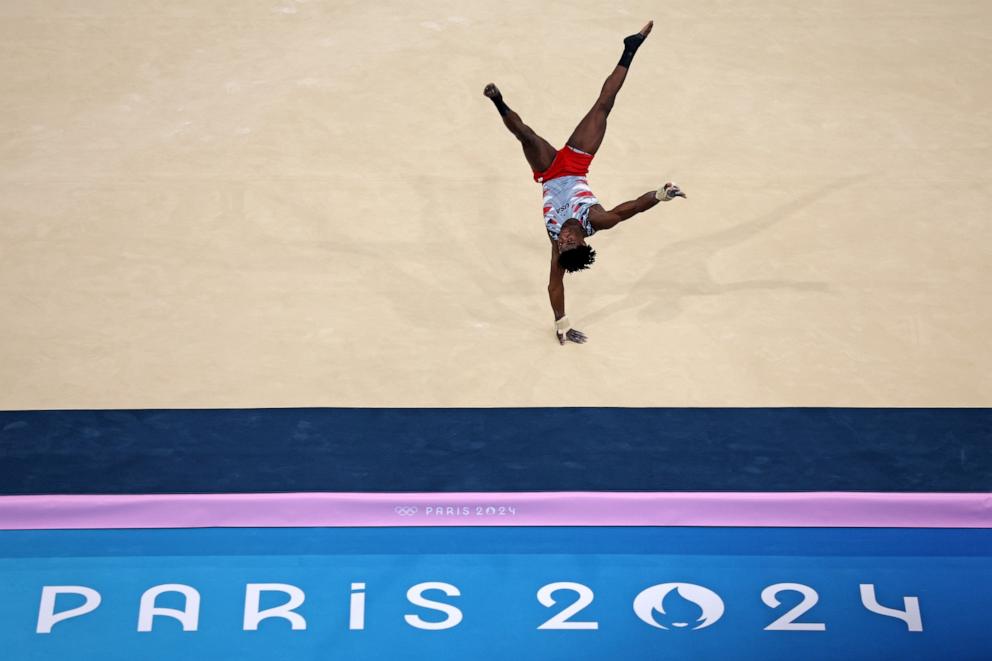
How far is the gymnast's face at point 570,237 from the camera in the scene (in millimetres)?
7035

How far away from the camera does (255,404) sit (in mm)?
7141

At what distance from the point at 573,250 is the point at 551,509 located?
59.8 inches

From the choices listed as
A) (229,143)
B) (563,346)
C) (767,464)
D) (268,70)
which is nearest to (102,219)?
(229,143)

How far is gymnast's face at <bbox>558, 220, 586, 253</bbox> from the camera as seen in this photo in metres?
7.04

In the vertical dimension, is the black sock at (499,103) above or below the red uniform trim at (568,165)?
above

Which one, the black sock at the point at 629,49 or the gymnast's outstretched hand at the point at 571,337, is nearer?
the gymnast's outstretched hand at the point at 571,337

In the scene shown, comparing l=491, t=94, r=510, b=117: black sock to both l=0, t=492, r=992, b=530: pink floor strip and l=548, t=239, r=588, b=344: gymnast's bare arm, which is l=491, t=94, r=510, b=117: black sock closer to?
l=548, t=239, r=588, b=344: gymnast's bare arm

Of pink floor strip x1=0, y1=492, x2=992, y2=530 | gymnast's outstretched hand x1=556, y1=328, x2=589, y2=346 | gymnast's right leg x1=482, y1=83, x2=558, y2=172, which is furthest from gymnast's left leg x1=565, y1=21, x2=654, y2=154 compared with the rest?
pink floor strip x1=0, y1=492, x2=992, y2=530

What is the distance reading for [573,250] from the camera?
7027 mm

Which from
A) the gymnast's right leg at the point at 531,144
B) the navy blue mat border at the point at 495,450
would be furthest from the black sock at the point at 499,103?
the navy blue mat border at the point at 495,450

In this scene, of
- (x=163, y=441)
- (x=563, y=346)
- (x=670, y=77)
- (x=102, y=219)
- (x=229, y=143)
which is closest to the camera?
(x=163, y=441)

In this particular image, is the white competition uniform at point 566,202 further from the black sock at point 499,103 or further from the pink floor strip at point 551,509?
the pink floor strip at point 551,509

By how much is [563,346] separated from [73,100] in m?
4.44

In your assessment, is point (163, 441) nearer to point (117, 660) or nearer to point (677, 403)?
point (117, 660)
